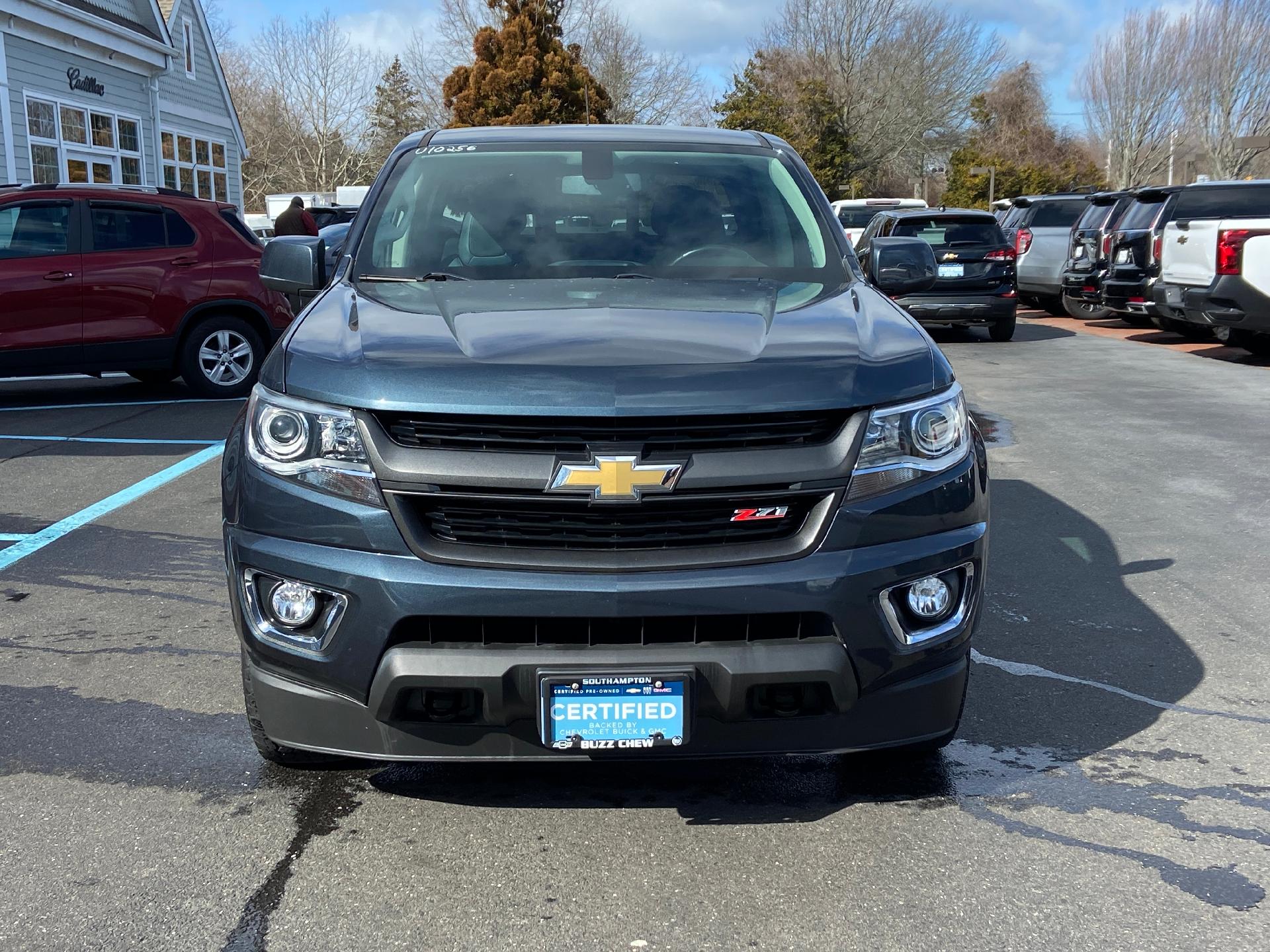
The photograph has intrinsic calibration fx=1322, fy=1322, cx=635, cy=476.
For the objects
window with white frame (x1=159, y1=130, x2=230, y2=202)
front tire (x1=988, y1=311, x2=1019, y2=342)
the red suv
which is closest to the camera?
the red suv

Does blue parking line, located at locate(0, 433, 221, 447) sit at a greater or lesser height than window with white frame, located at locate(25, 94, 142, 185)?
lesser

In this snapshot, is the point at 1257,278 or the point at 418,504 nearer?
the point at 418,504

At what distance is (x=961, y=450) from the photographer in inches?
128

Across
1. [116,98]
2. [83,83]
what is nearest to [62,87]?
[83,83]

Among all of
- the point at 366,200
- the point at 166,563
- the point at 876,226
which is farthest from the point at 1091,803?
the point at 876,226

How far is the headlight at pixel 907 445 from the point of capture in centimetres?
305

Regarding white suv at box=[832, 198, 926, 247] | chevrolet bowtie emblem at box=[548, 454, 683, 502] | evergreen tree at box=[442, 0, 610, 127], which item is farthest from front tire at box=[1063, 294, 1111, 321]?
evergreen tree at box=[442, 0, 610, 127]

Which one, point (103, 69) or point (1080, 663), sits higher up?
point (103, 69)

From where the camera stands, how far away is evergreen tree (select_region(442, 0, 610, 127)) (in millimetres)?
45719

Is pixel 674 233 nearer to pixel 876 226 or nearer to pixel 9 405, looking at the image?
pixel 9 405

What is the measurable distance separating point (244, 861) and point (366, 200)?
7.48ft

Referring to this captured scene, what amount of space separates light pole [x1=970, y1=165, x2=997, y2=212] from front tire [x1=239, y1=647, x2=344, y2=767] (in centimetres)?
4644

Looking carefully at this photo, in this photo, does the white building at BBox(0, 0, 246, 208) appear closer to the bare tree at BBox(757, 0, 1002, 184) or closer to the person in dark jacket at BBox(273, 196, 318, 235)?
the person in dark jacket at BBox(273, 196, 318, 235)

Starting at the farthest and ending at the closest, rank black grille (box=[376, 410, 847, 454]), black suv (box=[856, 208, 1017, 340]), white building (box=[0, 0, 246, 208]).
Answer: white building (box=[0, 0, 246, 208])
black suv (box=[856, 208, 1017, 340])
black grille (box=[376, 410, 847, 454])
